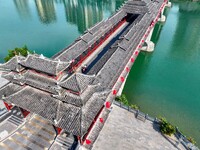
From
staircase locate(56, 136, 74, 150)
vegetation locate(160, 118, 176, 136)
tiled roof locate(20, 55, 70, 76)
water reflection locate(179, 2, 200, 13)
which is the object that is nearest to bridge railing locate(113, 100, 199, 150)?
vegetation locate(160, 118, 176, 136)

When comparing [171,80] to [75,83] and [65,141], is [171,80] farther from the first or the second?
[65,141]

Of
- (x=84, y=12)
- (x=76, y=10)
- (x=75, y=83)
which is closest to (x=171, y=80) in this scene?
(x=75, y=83)


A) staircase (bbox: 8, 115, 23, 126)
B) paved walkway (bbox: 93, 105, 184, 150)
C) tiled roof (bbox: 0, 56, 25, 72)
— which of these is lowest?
paved walkway (bbox: 93, 105, 184, 150)

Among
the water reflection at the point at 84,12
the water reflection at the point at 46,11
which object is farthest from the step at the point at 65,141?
the water reflection at the point at 46,11

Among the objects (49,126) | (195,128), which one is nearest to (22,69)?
(49,126)

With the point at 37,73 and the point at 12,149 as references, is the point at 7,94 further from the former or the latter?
the point at 12,149

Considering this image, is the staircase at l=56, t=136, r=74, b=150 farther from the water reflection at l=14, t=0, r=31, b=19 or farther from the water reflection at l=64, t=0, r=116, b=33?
the water reflection at l=14, t=0, r=31, b=19

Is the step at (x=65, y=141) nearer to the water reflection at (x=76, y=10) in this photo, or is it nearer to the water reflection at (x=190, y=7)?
the water reflection at (x=76, y=10)
